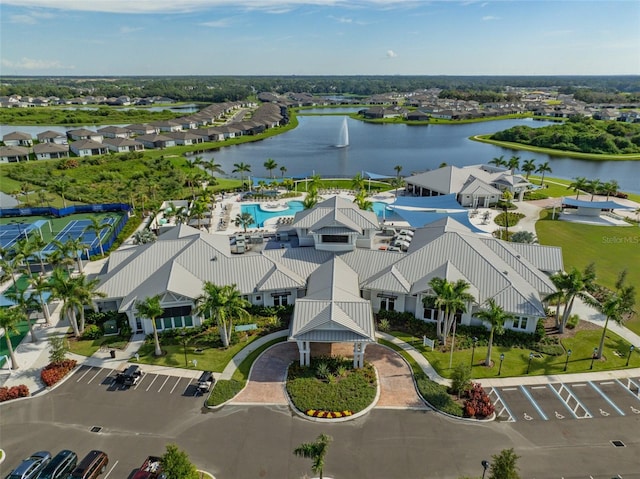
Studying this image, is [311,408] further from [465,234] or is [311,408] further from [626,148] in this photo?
[626,148]

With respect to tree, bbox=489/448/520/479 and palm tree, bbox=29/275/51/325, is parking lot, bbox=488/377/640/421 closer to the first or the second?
Result: tree, bbox=489/448/520/479

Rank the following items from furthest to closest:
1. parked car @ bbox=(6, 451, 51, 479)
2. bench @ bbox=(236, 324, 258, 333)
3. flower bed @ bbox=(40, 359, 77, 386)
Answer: bench @ bbox=(236, 324, 258, 333), flower bed @ bbox=(40, 359, 77, 386), parked car @ bbox=(6, 451, 51, 479)

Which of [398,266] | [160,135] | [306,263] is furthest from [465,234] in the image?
[160,135]

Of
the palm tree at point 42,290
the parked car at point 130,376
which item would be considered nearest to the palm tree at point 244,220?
the palm tree at point 42,290

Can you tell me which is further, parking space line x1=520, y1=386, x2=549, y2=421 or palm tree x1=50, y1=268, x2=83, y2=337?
palm tree x1=50, y1=268, x2=83, y2=337

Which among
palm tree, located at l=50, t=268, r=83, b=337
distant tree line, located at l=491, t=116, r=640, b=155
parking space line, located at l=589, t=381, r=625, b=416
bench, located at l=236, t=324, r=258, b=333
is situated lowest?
parking space line, located at l=589, t=381, r=625, b=416

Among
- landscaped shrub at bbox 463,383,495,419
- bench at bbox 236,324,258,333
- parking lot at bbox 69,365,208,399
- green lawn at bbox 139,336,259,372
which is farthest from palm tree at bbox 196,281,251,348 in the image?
landscaped shrub at bbox 463,383,495,419

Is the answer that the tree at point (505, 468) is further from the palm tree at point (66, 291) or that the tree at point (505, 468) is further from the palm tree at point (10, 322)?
the palm tree at point (10, 322)
